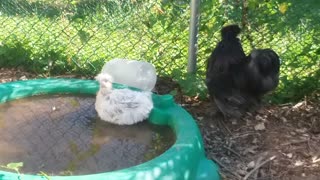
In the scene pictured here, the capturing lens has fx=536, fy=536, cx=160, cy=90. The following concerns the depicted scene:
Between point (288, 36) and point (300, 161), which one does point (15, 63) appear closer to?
point (288, 36)

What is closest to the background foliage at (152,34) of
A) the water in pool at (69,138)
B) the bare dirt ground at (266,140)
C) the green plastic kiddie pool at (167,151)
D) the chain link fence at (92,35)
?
the chain link fence at (92,35)

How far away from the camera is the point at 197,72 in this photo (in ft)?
12.0

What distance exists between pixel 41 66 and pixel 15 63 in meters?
0.23

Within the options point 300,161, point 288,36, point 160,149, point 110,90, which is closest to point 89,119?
point 110,90

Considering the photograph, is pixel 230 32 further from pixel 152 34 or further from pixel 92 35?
pixel 92 35

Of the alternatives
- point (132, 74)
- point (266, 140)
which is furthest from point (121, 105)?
point (266, 140)

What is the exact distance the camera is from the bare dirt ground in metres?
2.85

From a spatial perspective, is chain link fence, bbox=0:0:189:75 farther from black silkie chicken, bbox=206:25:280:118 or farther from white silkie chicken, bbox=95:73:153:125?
white silkie chicken, bbox=95:73:153:125

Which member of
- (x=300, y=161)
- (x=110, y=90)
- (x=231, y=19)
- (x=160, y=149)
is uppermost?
(x=231, y=19)

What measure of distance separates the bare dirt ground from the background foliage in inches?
6.2

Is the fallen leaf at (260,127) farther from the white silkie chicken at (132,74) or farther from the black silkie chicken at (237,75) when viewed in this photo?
the white silkie chicken at (132,74)

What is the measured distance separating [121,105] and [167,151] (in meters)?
0.55

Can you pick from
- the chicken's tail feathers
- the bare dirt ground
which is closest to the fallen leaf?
the bare dirt ground

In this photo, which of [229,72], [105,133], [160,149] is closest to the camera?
[160,149]
